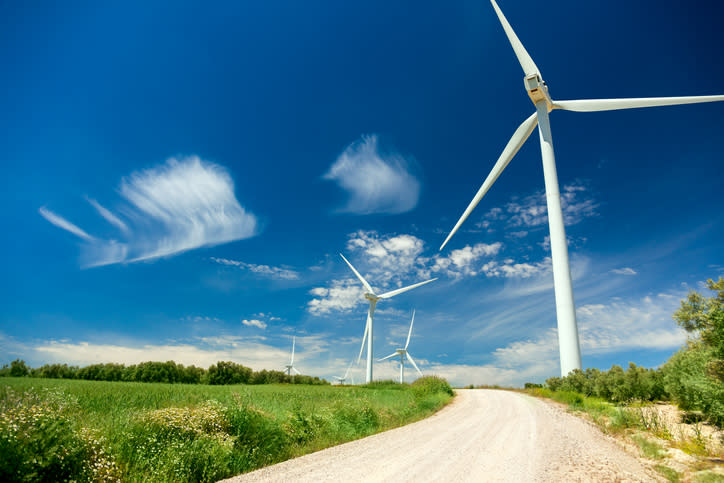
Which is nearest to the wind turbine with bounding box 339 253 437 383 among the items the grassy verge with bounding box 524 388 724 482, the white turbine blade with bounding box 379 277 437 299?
the white turbine blade with bounding box 379 277 437 299

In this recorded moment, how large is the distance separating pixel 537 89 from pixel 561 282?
70.5 ft

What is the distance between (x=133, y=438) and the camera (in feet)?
29.0

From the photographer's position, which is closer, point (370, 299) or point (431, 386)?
point (431, 386)

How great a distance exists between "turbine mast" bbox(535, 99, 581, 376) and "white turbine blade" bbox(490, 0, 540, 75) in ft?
39.5

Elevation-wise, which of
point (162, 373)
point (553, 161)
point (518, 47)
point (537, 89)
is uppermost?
point (518, 47)

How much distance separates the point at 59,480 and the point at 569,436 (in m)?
17.1

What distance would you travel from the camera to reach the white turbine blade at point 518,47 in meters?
38.6

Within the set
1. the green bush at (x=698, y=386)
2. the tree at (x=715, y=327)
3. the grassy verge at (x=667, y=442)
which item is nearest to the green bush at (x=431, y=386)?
the grassy verge at (x=667, y=442)

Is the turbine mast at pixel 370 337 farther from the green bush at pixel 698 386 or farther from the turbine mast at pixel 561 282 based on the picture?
the green bush at pixel 698 386

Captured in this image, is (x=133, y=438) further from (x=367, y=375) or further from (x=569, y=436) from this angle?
(x=367, y=375)

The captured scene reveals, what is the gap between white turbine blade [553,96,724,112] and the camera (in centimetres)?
3049

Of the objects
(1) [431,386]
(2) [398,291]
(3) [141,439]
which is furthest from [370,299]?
(3) [141,439]

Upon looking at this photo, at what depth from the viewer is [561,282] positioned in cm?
3120

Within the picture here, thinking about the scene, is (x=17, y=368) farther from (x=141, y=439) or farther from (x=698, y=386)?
(x=698, y=386)
